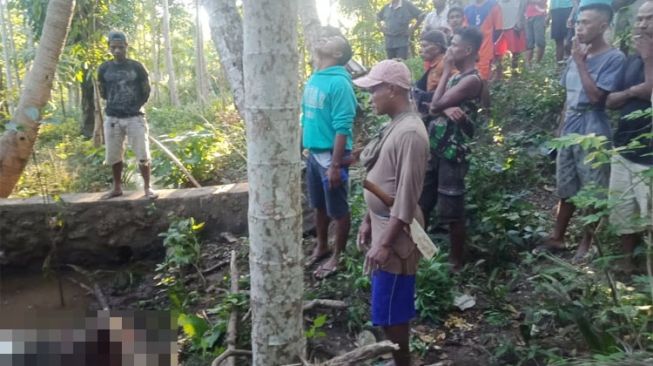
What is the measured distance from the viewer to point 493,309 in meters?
3.82

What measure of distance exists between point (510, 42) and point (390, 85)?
20.1 ft

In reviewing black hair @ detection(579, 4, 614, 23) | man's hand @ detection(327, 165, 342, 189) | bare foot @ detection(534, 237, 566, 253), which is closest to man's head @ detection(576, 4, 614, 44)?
black hair @ detection(579, 4, 614, 23)

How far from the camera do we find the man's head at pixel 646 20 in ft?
11.4

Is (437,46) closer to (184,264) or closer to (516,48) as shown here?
(184,264)

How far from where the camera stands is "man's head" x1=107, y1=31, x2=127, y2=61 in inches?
231

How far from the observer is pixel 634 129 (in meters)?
3.69

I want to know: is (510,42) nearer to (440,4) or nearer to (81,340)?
(440,4)

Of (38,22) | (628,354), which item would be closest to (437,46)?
(628,354)

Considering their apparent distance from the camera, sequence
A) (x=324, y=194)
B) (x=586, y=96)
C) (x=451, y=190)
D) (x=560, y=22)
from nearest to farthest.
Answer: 1. (x=586, y=96)
2. (x=451, y=190)
3. (x=324, y=194)
4. (x=560, y=22)

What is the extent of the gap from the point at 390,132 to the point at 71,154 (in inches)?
335

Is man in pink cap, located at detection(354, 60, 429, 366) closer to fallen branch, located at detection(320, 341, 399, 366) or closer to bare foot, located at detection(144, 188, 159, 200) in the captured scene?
fallen branch, located at detection(320, 341, 399, 366)

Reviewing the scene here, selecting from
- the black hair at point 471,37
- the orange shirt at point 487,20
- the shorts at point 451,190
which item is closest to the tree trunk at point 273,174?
the shorts at point 451,190

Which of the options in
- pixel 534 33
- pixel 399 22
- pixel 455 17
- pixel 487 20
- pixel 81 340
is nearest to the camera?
pixel 81 340

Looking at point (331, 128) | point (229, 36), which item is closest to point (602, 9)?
point (331, 128)
